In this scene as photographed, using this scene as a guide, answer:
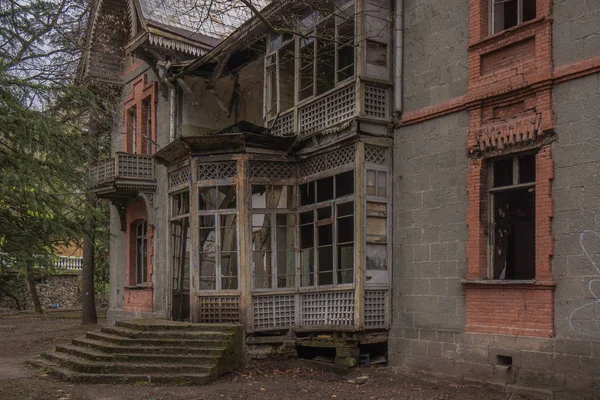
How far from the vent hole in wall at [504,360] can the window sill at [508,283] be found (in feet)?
3.62

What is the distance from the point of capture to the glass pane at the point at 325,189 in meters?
13.7

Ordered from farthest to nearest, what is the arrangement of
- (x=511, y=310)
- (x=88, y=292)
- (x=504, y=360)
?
(x=88, y=292)
(x=504, y=360)
(x=511, y=310)

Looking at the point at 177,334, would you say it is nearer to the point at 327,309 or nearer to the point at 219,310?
the point at 219,310

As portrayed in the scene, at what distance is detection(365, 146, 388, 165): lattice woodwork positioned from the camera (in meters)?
12.6

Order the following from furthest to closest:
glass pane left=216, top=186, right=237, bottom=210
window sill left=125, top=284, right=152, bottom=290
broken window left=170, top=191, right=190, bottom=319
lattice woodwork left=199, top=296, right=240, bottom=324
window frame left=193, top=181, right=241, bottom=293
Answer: window sill left=125, top=284, right=152, bottom=290, broken window left=170, top=191, right=190, bottom=319, glass pane left=216, top=186, right=237, bottom=210, window frame left=193, top=181, right=241, bottom=293, lattice woodwork left=199, top=296, right=240, bottom=324

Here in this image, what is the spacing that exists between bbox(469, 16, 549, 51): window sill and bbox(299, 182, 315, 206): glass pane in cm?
451

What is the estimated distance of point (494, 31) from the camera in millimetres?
11125

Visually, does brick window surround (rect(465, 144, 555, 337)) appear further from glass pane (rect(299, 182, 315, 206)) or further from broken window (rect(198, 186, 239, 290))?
broken window (rect(198, 186, 239, 290))

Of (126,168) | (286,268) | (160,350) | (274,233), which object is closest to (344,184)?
(274,233)

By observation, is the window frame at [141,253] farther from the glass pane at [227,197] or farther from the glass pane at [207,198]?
the glass pane at [227,197]

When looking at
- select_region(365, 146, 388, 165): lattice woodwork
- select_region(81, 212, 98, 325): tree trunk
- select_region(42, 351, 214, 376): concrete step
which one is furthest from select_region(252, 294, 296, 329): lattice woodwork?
select_region(81, 212, 98, 325): tree trunk

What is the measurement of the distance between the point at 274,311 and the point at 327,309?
1305 millimetres

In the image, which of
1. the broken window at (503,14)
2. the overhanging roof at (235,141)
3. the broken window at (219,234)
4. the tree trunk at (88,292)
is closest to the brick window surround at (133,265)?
the tree trunk at (88,292)

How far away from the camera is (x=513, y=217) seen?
1074 cm
